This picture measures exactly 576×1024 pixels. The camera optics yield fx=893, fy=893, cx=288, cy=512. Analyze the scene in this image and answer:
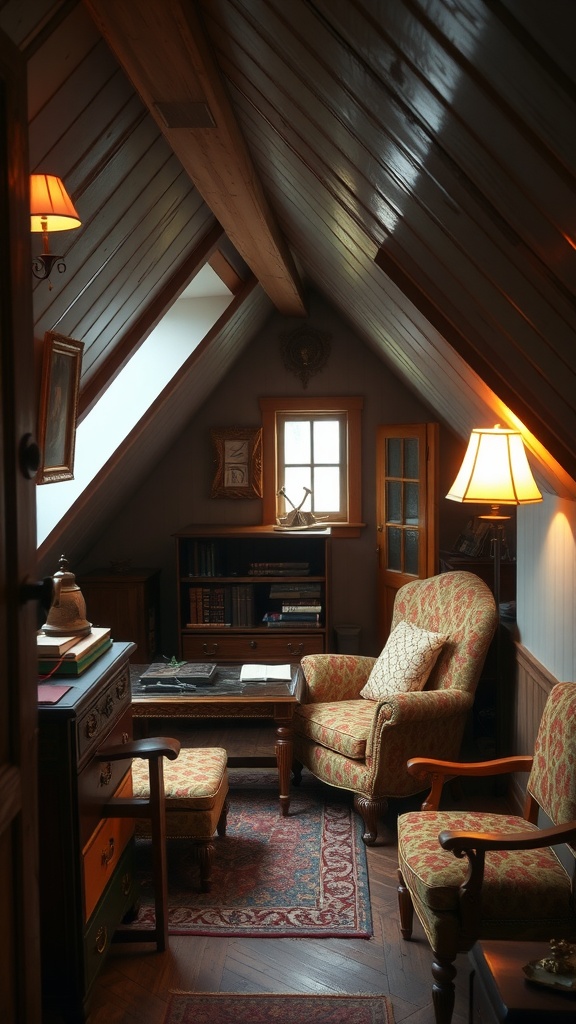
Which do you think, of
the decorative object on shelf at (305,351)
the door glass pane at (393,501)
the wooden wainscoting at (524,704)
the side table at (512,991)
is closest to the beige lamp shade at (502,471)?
the wooden wainscoting at (524,704)

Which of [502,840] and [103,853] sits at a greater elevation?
[502,840]

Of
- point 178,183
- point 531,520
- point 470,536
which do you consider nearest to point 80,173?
point 178,183

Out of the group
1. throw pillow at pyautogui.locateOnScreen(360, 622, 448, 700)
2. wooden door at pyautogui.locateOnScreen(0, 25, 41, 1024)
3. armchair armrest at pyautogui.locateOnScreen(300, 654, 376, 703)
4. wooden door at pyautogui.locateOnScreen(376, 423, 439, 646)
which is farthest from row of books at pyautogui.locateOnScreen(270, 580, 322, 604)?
wooden door at pyautogui.locateOnScreen(0, 25, 41, 1024)

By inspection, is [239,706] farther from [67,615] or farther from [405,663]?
[67,615]

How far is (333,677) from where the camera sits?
4445mm

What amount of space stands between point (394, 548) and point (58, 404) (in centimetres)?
340

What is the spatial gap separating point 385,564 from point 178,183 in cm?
351

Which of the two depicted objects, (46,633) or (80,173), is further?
(46,633)

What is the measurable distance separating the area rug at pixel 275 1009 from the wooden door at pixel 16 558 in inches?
47.1

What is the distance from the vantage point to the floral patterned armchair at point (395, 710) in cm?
378

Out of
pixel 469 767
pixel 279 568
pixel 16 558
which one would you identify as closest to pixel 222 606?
pixel 279 568

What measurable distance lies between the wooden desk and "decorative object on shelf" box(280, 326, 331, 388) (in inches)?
108

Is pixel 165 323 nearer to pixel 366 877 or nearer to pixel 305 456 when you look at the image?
pixel 305 456

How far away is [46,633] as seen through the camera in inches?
110
